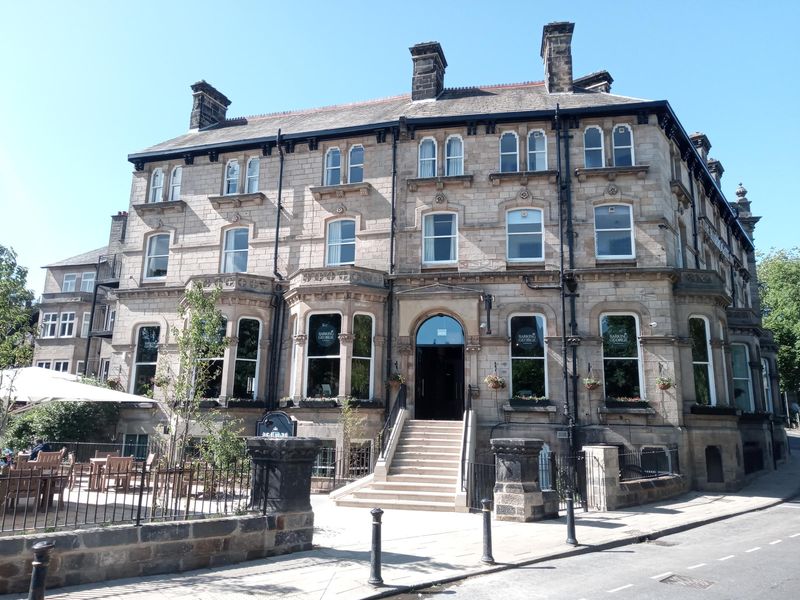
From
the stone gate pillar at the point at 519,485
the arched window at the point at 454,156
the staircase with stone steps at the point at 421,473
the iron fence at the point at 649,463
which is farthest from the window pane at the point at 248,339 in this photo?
the iron fence at the point at 649,463

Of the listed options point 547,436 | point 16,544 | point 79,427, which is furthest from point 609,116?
point 79,427

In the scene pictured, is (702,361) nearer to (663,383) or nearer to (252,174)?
(663,383)

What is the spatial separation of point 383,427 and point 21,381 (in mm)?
10354

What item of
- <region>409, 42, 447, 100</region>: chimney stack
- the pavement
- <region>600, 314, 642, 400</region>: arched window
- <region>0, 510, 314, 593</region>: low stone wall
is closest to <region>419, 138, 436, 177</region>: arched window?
<region>409, 42, 447, 100</region>: chimney stack

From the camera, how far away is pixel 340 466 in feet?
56.4

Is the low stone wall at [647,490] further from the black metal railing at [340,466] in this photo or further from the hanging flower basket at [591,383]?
the black metal railing at [340,466]

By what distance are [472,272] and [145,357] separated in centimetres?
1266

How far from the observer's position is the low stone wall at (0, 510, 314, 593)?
6.79 meters

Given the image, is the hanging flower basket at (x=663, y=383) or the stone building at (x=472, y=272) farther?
the stone building at (x=472, y=272)

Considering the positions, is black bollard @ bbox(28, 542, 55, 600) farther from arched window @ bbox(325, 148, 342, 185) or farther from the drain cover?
arched window @ bbox(325, 148, 342, 185)

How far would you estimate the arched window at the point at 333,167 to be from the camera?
72.1 ft

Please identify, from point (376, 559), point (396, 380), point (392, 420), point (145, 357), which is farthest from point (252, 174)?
point (376, 559)

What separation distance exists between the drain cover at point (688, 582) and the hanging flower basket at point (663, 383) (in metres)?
10.3

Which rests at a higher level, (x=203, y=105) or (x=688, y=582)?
(x=203, y=105)
